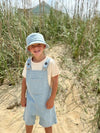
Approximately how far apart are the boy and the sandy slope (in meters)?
0.54

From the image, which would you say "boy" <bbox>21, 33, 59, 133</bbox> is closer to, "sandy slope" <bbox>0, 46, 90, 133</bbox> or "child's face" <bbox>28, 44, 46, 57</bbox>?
"child's face" <bbox>28, 44, 46, 57</bbox>

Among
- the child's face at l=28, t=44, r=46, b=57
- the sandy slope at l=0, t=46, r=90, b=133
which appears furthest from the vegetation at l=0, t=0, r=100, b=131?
the child's face at l=28, t=44, r=46, b=57

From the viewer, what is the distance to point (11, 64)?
8.76ft

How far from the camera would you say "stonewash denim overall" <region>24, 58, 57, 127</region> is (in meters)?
1.29

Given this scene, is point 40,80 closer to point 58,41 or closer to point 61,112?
point 61,112

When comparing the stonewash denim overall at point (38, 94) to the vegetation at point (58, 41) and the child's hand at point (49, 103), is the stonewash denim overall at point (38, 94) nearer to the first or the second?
the child's hand at point (49, 103)

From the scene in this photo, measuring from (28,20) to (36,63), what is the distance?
1886 mm

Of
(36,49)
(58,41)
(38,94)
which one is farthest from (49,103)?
(58,41)

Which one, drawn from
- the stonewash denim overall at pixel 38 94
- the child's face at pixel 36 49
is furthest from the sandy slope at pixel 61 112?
the child's face at pixel 36 49

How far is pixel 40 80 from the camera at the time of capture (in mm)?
1282

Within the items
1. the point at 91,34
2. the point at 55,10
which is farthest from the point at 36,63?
the point at 55,10

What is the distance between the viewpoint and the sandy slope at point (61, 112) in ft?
6.04

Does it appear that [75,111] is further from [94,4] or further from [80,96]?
[94,4]

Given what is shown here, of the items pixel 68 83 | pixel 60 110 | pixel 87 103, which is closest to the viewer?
pixel 60 110
